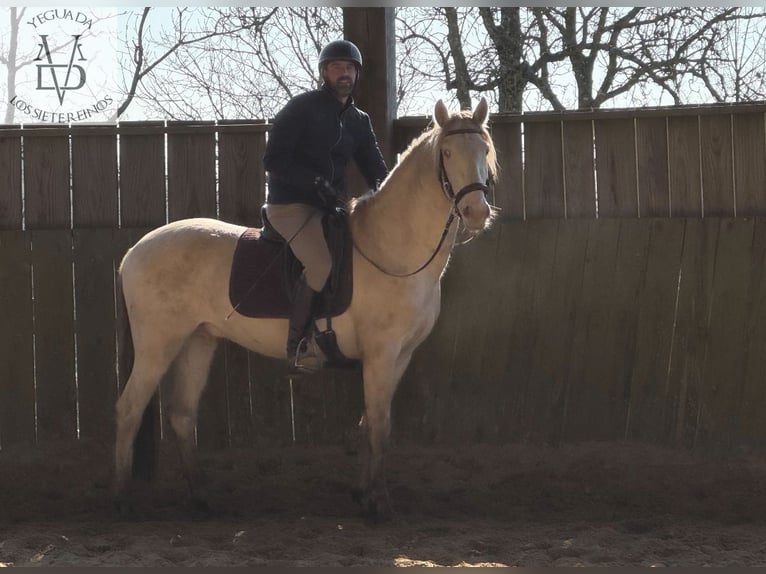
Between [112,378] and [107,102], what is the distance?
3.34m

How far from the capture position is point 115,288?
267 inches

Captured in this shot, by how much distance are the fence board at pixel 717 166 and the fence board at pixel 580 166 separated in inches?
30.2

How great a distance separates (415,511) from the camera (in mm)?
5895

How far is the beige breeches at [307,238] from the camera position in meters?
5.53

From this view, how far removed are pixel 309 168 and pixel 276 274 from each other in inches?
26.9

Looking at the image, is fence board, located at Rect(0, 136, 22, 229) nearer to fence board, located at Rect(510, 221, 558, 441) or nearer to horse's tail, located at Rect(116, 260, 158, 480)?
horse's tail, located at Rect(116, 260, 158, 480)

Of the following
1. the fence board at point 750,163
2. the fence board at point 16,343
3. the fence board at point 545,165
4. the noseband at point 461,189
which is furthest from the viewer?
the fence board at point 16,343

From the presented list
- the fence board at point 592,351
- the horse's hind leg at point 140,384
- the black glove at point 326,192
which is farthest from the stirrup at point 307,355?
the fence board at point 592,351

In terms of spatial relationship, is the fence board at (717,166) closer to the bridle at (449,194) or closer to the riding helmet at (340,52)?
the bridle at (449,194)

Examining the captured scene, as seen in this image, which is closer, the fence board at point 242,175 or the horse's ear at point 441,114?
the horse's ear at point 441,114

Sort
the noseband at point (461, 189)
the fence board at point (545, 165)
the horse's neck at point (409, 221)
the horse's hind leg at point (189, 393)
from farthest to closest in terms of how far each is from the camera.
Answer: the fence board at point (545, 165), the horse's hind leg at point (189, 393), the horse's neck at point (409, 221), the noseband at point (461, 189)

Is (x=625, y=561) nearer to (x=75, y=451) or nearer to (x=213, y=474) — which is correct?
(x=213, y=474)

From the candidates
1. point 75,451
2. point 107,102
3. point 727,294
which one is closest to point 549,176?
point 727,294

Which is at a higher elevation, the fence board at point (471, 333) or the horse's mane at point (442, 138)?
the horse's mane at point (442, 138)
